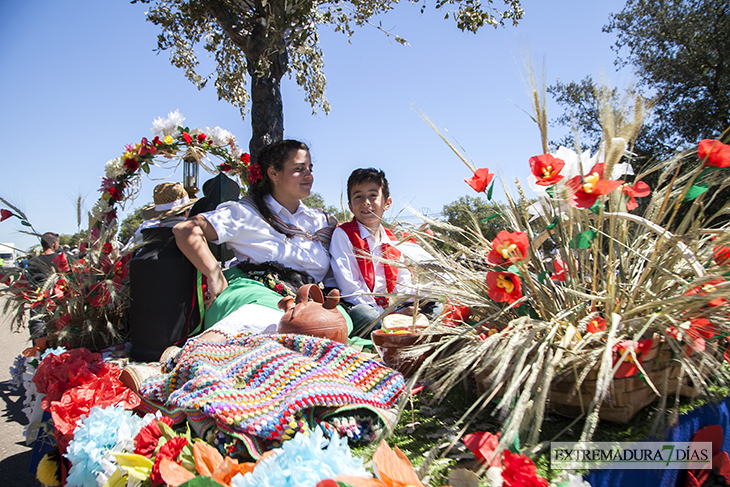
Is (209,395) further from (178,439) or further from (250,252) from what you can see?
(250,252)

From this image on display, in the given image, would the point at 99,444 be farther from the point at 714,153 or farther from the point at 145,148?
the point at 145,148

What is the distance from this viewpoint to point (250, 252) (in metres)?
2.97

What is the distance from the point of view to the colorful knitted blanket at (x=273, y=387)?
123 centimetres

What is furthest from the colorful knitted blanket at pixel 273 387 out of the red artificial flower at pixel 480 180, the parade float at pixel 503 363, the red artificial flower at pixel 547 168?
the red artificial flower at pixel 547 168

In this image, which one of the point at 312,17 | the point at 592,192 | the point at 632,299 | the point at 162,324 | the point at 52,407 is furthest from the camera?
the point at 312,17

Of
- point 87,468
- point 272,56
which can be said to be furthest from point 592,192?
point 272,56

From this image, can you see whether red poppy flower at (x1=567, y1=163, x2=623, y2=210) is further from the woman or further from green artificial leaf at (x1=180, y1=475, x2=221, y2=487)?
the woman

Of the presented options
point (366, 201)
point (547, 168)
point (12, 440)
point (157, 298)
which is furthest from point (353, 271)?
point (12, 440)

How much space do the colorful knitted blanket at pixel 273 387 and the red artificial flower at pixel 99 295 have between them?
135cm

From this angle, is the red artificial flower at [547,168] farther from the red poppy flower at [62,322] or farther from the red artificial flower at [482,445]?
the red poppy flower at [62,322]

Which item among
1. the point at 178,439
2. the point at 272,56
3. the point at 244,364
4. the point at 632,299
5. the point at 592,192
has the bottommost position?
the point at 178,439

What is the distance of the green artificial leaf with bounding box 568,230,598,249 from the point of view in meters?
1.17

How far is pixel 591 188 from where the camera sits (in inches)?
43.7

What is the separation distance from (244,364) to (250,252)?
1495 millimetres
